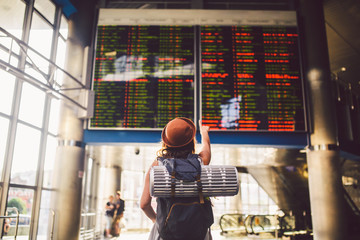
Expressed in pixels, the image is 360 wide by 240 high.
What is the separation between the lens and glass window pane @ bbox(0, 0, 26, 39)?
265 inches

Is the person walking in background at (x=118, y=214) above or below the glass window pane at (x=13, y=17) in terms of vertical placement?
below

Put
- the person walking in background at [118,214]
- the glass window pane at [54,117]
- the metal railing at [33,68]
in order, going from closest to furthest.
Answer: the metal railing at [33,68] → the glass window pane at [54,117] → the person walking in background at [118,214]

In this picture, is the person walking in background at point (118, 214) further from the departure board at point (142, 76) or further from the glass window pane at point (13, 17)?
the glass window pane at point (13, 17)

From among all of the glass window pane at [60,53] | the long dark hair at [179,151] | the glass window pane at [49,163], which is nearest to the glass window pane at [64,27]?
the glass window pane at [60,53]

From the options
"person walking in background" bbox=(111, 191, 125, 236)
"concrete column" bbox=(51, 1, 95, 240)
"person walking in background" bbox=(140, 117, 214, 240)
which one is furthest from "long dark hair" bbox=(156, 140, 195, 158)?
"person walking in background" bbox=(111, 191, 125, 236)

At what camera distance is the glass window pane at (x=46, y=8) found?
761 cm

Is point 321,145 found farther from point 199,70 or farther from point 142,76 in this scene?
point 142,76

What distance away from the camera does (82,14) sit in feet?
25.9

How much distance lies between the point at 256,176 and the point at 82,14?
1201 centimetres

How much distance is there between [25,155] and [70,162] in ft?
3.36

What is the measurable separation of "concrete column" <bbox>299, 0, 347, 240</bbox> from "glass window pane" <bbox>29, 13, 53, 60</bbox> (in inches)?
238

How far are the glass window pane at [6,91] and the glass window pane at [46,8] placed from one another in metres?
2.13

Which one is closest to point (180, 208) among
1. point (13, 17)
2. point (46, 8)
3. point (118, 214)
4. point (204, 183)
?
point (204, 183)

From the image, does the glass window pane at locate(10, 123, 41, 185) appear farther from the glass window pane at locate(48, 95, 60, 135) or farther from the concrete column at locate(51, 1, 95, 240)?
the concrete column at locate(51, 1, 95, 240)
